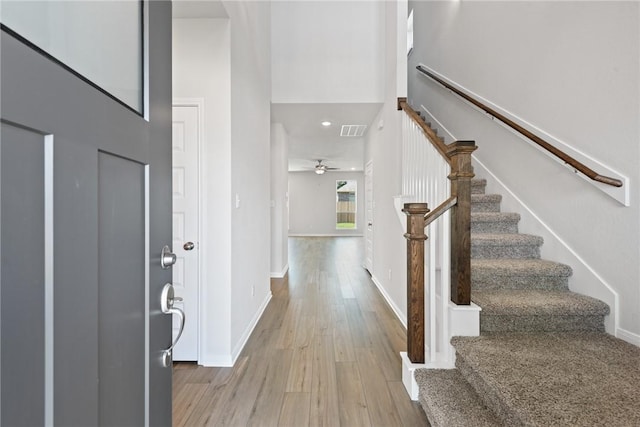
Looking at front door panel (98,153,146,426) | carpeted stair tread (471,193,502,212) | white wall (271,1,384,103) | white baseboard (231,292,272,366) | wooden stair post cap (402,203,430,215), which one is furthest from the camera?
white wall (271,1,384,103)

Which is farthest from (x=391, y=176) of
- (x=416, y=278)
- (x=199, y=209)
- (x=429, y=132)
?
(x=199, y=209)

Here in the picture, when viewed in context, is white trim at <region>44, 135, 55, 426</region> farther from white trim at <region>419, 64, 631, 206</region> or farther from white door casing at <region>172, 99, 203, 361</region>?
white trim at <region>419, 64, 631, 206</region>

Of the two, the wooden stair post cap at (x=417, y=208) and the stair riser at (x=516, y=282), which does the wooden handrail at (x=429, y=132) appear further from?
the stair riser at (x=516, y=282)

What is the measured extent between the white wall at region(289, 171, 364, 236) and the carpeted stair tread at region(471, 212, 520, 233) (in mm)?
9750

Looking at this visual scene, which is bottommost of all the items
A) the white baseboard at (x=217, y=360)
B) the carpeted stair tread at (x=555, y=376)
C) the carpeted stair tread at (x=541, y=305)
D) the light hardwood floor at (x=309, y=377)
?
the light hardwood floor at (x=309, y=377)

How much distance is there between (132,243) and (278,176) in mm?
4352

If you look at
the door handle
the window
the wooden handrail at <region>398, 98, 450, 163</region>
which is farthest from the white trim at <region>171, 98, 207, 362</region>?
the window

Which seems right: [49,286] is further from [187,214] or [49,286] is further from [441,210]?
[187,214]

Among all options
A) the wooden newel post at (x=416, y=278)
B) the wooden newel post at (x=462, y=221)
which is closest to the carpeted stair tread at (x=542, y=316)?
the wooden newel post at (x=462, y=221)

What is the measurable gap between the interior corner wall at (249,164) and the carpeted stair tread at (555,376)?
5.72 ft

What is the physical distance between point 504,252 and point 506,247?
45mm

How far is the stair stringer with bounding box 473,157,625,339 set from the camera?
1.86 m

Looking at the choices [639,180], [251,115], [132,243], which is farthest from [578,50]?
[132,243]

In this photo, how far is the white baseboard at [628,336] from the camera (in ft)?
5.61
